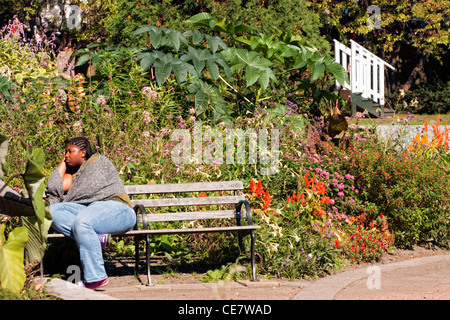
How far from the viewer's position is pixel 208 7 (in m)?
8.82

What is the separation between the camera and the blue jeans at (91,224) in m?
4.72

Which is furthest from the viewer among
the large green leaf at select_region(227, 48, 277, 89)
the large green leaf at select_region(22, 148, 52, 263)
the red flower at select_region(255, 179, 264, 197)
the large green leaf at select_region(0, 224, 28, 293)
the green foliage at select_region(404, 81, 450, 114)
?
the green foliage at select_region(404, 81, 450, 114)

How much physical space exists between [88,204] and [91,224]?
417 mm

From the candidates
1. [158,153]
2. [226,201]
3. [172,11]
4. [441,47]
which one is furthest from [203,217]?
[441,47]

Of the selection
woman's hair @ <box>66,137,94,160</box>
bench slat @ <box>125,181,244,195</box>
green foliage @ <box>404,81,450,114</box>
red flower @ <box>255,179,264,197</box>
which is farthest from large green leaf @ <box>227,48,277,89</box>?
green foliage @ <box>404,81,450,114</box>

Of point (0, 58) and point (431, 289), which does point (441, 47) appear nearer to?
point (0, 58)

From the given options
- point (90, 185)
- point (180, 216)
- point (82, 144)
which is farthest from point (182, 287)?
point (82, 144)

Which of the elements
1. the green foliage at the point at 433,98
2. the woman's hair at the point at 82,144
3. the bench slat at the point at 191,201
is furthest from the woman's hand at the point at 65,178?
the green foliage at the point at 433,98

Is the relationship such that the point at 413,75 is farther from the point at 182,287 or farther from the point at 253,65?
the point at 182,287

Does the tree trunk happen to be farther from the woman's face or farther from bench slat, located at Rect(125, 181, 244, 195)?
the woman's face

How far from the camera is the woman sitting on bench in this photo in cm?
474

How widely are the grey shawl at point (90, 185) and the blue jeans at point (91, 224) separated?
0.08m

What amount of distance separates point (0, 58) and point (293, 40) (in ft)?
12.7

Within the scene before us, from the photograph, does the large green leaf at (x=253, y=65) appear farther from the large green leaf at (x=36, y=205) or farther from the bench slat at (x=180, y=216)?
the large green leaf at (x=36, y=205)
